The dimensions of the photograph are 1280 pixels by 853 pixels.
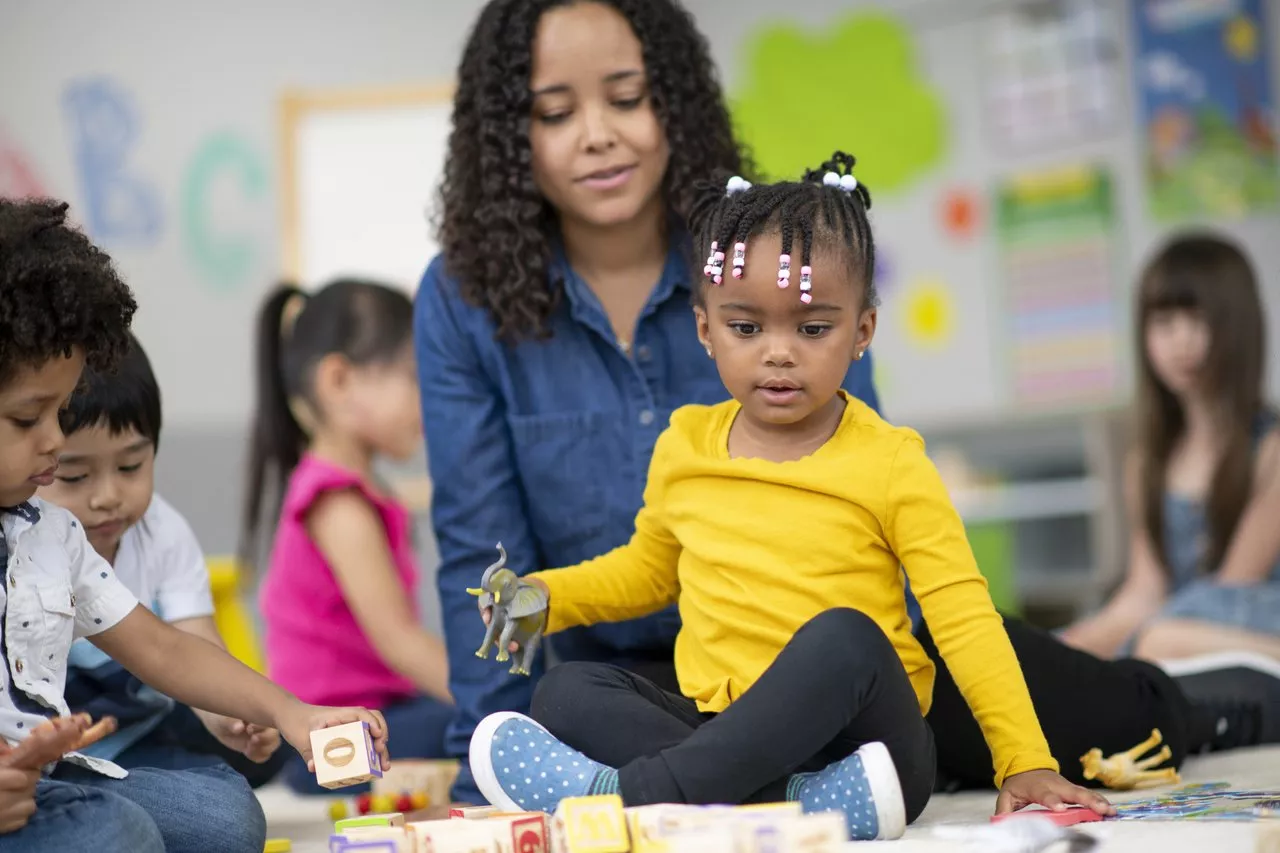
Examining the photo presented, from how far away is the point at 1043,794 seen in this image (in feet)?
4.32

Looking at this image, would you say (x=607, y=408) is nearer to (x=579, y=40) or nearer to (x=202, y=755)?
(x=579, y=40)

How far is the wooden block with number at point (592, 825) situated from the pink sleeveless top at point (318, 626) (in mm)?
1262

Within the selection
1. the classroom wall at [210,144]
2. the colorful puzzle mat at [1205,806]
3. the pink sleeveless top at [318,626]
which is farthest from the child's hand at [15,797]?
the classroom wall at [210,144]

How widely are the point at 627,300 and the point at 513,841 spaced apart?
81cm

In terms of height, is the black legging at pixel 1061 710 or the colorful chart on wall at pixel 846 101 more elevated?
the colorful chart on wall at pixel 846 101

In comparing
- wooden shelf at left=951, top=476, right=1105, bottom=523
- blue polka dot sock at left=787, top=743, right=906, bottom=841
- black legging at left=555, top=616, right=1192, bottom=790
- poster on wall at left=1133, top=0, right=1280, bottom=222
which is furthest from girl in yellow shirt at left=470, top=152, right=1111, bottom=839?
poster on wall at left=1133, top=0, right=1280, bottom=222

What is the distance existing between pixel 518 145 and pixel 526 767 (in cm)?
79

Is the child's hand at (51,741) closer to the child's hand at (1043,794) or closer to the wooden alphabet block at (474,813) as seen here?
the wooden alphabet block at (474,813)

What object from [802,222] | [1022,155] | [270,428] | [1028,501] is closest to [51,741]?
[802,222]

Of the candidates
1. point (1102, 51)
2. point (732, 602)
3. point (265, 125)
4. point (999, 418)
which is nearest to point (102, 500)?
point (732, 602)

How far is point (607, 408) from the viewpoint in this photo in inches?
71.5

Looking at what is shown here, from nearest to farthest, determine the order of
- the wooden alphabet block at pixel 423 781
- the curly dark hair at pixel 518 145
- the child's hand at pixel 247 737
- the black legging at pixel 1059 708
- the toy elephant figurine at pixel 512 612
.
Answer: the toy elephant figurine at pixel 512 612 → the child's hand at pixel 247 737 → the black legging at pixel 1059 708 → the curly dark hair at pixel 518 145 → the wooden alphabet block at pixel 423 781

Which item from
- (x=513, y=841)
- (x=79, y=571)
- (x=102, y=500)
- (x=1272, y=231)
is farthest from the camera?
(x=1272, y=231)

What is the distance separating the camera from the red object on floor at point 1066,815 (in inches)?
50.3
